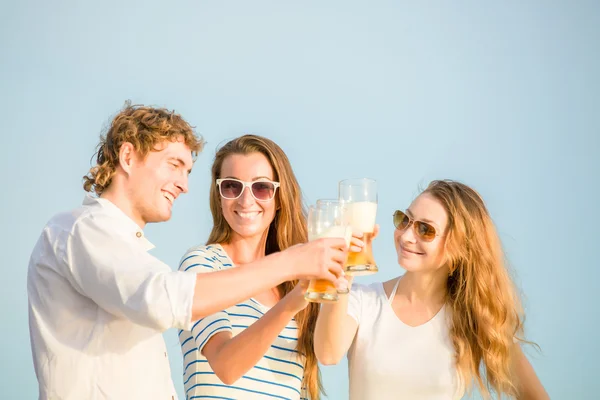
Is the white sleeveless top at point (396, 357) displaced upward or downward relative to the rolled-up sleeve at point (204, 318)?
downward

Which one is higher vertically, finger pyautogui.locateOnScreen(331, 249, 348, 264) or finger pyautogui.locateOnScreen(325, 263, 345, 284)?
finger pyautogui.locateOnScreen(331, 249, 348, 264)

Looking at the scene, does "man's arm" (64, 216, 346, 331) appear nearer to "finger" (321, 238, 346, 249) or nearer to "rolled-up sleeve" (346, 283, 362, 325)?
"finger" (321, 238, 346, 249)

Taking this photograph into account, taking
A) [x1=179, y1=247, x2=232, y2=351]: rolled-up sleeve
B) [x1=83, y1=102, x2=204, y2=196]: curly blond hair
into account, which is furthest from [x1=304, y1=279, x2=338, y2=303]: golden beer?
[x1=83, y1=102, x2=204, y2=196]: curly blond hair

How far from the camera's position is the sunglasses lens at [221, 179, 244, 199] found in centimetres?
466

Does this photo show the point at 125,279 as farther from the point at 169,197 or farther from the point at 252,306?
the point at 252,306

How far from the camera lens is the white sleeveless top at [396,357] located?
4430 mm

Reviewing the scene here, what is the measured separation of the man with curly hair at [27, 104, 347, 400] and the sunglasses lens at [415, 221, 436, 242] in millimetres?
1333

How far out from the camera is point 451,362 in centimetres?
457

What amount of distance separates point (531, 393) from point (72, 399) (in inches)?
124

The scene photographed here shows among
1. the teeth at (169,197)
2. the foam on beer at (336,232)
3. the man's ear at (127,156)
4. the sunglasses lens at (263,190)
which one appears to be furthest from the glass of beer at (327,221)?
the sunglasses lens at (263,190)

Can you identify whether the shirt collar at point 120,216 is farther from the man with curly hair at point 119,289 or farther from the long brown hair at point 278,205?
the long brown hair at point 278,205

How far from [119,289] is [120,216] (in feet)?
1.72

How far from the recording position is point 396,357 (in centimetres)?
450

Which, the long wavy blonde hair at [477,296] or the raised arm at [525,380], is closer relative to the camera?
the long wavy blonde hair at [477,296]
